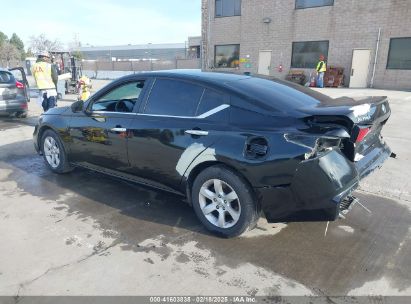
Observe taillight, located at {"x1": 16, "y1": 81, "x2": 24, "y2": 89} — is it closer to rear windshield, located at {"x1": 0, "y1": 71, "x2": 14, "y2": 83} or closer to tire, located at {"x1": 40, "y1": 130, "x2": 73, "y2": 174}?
rear windshield, located at {"x1": 0, "y1": 71, "x2": 14, "y2": 83}

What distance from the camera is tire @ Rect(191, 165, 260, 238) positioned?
3189mm

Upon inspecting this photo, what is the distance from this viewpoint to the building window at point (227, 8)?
23.8m

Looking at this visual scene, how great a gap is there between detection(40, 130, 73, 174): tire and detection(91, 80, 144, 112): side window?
0.97 meters

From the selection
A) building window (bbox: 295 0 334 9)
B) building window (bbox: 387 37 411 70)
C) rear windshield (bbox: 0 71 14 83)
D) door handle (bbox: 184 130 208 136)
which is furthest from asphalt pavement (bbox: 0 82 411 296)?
building window (bbox: 295 0 334 9)

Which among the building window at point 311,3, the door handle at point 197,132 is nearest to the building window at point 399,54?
the building window at point 311,3

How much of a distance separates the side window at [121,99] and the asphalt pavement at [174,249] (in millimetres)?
1111

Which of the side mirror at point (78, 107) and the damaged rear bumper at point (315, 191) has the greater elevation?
the side mirror at point (78, 107)

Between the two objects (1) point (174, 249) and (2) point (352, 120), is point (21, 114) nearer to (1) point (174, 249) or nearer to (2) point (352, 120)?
(1) point (174, 249)

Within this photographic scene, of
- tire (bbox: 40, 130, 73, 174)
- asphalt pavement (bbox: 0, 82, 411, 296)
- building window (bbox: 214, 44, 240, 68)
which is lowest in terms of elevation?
asphalt pavement (bbox: 0, 82, 411, 296)

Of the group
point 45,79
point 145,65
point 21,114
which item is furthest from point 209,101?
point 145,65

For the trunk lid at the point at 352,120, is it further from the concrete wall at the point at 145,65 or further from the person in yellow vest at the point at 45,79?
the concrete wall at the point at 145,65

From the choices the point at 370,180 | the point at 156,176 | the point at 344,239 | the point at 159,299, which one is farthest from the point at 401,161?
the point at 159,299

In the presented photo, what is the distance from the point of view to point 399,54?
60.6 feet

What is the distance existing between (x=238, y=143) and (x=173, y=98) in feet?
3.38
